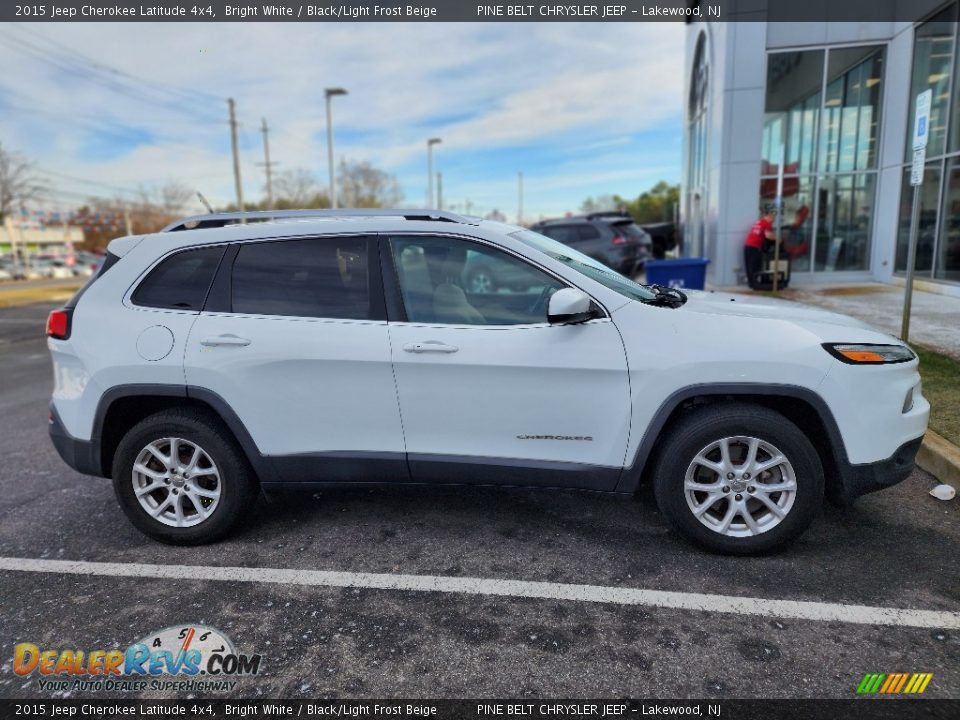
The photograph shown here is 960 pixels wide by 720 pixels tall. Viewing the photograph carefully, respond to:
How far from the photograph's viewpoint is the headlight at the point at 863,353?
3100 millimetres

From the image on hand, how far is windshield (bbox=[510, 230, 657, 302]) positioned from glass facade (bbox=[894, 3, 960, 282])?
10282 mm

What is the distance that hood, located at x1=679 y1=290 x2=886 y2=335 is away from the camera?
10.9 feet

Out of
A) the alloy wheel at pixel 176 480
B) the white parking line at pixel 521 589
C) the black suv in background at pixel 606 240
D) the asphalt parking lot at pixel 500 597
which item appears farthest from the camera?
the black suv in background at pixel 606 240

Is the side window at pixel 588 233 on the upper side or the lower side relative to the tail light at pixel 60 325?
→ upper

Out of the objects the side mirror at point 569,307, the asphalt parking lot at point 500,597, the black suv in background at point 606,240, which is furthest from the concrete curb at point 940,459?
the black suv in background at point 606,240

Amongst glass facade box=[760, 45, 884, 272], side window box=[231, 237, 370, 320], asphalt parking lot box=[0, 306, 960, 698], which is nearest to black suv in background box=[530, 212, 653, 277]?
glass facade box=[760, 45, 884, 272]

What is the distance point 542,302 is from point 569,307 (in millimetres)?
285

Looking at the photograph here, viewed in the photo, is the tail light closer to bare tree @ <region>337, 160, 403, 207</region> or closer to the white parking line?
the white parking line

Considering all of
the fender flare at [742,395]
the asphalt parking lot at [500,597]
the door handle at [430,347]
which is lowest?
the asphalt parking lot at [500,597]

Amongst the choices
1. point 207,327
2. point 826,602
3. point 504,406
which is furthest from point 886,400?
point 207,327

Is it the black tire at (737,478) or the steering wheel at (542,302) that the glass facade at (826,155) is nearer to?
the black tire at (737,478)

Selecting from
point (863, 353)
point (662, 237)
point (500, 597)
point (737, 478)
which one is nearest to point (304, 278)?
point (500, 597)

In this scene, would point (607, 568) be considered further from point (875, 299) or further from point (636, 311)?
point (875, 299)

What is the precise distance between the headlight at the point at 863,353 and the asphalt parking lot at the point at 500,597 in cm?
99
